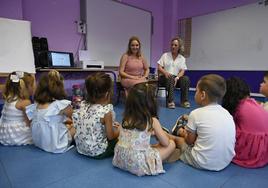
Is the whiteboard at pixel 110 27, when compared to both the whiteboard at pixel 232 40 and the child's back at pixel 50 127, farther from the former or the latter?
the child's back at pixel 50 127

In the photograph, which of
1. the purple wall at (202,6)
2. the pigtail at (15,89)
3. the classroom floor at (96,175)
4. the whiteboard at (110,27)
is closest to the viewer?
the classroom floor at (96,175)

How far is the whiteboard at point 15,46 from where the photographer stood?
2609mm

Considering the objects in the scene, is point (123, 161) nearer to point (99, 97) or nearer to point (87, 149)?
point (87, 149)

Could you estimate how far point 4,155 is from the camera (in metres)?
1.38

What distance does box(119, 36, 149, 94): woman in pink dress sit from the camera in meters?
2.87

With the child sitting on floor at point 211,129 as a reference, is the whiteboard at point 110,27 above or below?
above

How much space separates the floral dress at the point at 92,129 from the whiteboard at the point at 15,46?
6.14ft

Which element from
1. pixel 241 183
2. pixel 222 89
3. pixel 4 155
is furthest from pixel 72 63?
pixel 241 183

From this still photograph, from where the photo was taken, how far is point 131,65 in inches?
115

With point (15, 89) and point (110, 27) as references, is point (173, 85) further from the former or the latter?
point (15, 89)

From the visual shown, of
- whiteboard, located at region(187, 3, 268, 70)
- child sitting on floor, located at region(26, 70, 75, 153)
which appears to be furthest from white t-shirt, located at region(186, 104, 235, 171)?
whiteboard, located at region(187, 3, 268, 70)

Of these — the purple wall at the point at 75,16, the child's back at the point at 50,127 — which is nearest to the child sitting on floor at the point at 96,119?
the child's back at the point at 50,127

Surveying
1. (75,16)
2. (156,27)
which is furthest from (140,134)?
(156,27)

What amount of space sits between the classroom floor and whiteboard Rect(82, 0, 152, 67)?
277 cm
